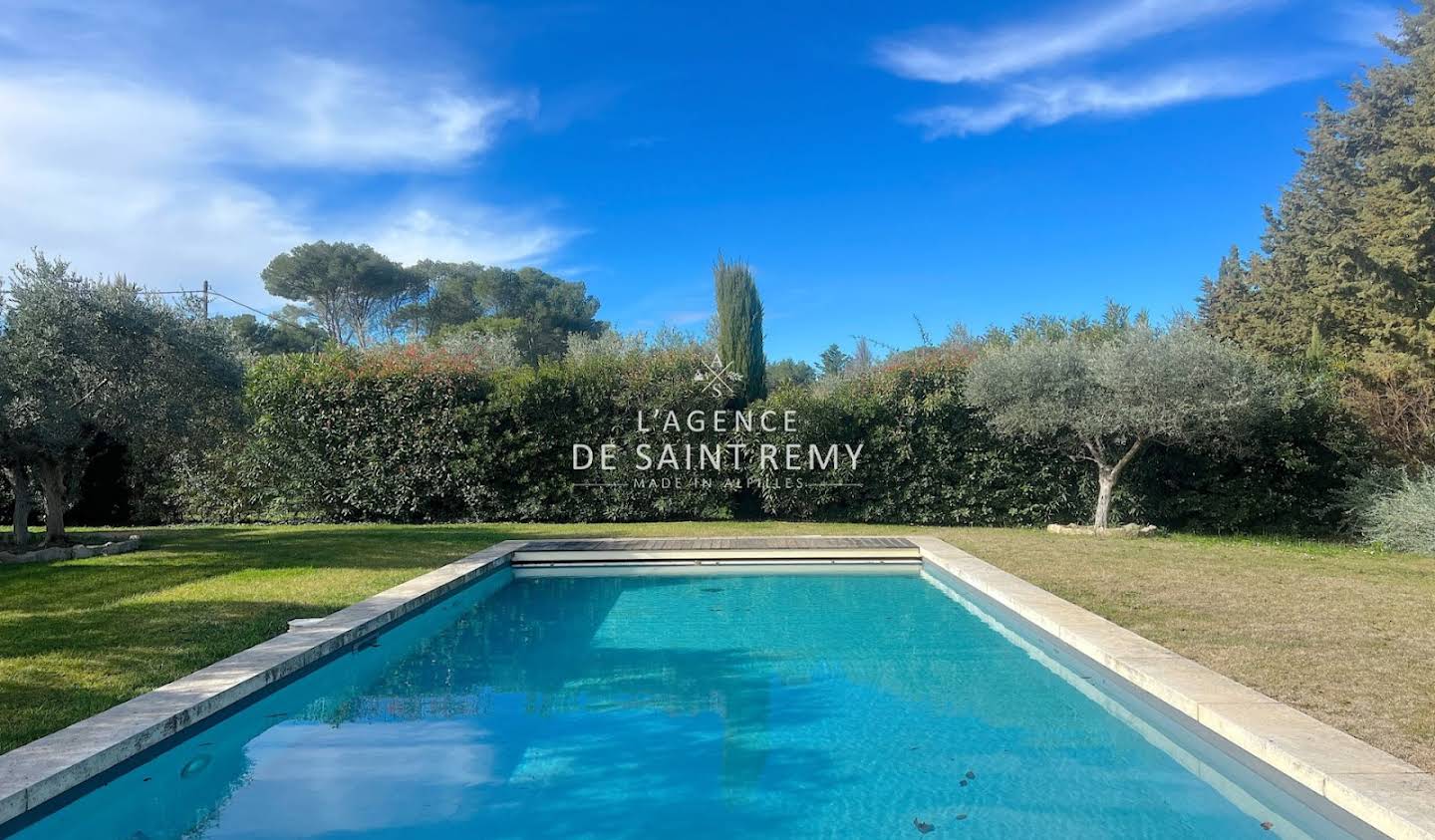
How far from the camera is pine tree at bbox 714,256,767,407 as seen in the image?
1772cm

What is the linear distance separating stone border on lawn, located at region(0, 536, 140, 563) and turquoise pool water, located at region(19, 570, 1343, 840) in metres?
5.94

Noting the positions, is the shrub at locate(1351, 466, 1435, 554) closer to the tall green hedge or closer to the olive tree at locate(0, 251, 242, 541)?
the tall green hedge

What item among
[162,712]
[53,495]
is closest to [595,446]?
[53,495]

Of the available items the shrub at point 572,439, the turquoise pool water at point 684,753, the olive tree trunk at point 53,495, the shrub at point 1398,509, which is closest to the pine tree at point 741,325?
the shrub at point 572,439

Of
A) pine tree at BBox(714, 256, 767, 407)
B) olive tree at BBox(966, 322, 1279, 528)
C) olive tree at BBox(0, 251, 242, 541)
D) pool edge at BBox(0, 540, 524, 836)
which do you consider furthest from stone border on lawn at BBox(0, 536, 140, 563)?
olive tree at BBox(966, 322, 1279, 528)

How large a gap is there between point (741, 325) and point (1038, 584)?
433 inches

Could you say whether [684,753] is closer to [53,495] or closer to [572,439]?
[53,495]

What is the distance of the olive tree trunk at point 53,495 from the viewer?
32.9 ft

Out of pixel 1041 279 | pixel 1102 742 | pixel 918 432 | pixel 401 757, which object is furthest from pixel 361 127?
pixel 1041 279

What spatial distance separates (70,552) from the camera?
32.5 feet

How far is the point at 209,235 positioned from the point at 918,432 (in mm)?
15818

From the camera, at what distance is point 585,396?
14.9 metres

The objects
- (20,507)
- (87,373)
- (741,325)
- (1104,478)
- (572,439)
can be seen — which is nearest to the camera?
(87,373)

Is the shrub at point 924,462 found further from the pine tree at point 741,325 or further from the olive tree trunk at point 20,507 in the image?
the olive tree trunk at point 20,507
